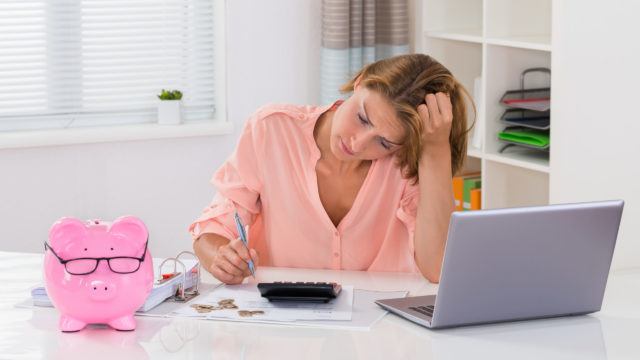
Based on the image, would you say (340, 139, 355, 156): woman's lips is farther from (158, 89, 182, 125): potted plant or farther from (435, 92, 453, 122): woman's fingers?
(158, 89, 182, 125): potted plant

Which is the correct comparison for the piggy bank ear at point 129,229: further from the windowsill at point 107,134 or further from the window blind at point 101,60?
the window blind at point 101,60

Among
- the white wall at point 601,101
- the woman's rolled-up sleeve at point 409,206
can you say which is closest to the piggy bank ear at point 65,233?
the woman's rolled-up sleeve at point 409,206

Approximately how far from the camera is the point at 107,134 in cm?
352

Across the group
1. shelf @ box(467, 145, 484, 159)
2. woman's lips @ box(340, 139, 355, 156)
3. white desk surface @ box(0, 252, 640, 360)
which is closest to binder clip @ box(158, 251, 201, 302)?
white desk surface @ box(0, 252, 640, 360)

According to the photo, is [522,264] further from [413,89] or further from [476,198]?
[476,198]

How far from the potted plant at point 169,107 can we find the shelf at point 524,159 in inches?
45.8

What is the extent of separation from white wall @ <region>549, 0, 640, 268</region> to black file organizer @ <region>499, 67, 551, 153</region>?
0.84 feet

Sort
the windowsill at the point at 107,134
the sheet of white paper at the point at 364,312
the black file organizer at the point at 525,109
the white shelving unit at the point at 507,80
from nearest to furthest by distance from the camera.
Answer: the sheet of white paper at the point at 364,312
the black file organizer at the point at 525,109
the white shelving unit at the point at 507,80
the windowsill at the point at 107,134

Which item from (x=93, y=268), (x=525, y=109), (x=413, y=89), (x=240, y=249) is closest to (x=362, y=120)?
(x=413, y=89)

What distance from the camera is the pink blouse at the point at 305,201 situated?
223 cm

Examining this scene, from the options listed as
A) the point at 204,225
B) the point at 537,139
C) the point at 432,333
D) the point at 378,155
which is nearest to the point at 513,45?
the point at 537,139

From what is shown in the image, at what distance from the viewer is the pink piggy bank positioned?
1599 mm

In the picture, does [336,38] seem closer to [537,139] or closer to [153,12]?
[153,12]

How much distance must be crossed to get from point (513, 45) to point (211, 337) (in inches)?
73.0
